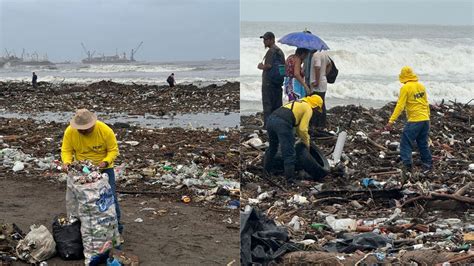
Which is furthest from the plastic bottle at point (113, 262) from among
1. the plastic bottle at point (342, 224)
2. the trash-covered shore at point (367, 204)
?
the plastic bottle at point (342, 224)

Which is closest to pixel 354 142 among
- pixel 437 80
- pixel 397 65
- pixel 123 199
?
pixel 123 199

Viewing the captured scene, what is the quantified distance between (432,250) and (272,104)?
9.38 ft

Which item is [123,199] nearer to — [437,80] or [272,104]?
[272,104]

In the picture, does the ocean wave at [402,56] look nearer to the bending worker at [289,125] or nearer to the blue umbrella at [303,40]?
the blue umbrella at [303,40]

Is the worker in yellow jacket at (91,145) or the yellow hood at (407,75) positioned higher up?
the yellow hood at (407,75)

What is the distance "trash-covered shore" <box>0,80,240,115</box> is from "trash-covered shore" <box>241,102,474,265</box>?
10.2 m

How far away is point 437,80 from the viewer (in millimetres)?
15797

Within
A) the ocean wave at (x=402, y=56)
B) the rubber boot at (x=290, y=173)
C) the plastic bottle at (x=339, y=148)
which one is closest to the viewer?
the rubber boot at (x=290, y=173)

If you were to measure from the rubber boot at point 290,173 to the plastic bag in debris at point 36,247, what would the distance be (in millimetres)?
2654

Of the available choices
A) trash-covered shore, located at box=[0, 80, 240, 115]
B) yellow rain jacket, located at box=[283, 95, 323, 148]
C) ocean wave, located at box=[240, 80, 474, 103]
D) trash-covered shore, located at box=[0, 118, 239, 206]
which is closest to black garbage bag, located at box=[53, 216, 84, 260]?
trash-covered shore, located at box=[0, 118, 239, 206]

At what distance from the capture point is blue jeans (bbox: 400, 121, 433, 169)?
7051 mm

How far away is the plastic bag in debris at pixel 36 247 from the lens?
4.31m

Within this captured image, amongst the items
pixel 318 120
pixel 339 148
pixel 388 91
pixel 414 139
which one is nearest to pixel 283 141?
pixel 339 148

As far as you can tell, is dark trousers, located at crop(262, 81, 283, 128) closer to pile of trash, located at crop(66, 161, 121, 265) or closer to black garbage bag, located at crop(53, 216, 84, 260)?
pile of trash, located at crop(66, 161, 121, 265)
